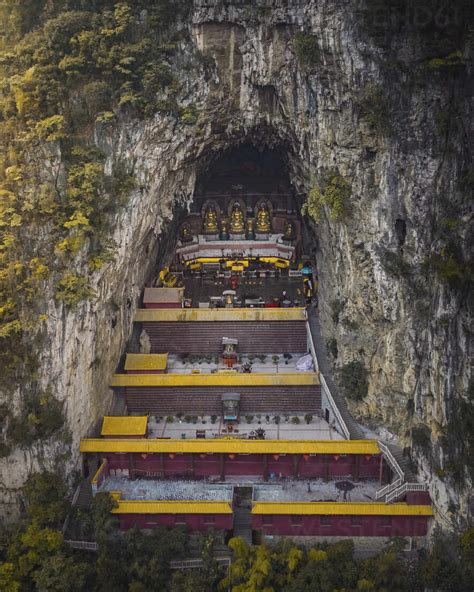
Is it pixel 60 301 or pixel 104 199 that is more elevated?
pixel 104 199

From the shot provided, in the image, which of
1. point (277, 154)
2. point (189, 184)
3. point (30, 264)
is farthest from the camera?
point (277, 154)

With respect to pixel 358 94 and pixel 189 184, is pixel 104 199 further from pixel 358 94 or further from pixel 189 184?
pixel 358 94

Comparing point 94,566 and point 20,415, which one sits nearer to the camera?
point 94,566

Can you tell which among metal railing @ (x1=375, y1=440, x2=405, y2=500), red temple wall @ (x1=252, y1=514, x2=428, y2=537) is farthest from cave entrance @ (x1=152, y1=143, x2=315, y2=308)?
red temple wall @ (x1=252, y1=514, x2=428, y2=537)

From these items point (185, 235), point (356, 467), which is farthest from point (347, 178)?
point (185, 235)

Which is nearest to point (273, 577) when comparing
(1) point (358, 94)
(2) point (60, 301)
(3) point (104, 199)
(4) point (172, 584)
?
(4) point (172, 584)

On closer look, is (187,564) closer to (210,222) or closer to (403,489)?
(403,489)
